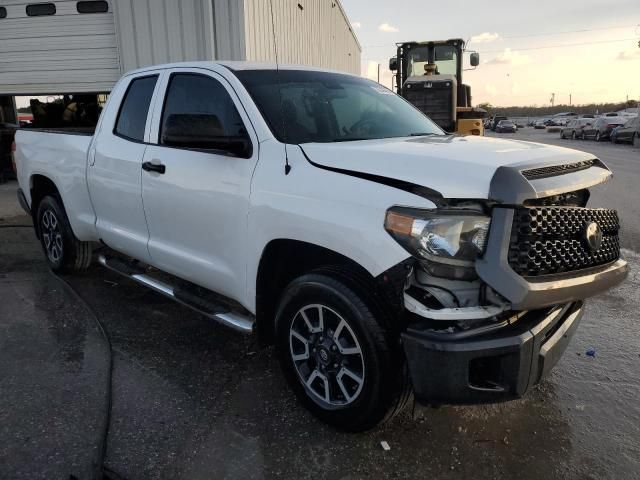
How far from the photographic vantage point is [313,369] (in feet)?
9.82

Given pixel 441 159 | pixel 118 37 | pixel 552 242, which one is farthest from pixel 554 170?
pixel 118 37

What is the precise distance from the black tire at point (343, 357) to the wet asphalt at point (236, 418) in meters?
0.15

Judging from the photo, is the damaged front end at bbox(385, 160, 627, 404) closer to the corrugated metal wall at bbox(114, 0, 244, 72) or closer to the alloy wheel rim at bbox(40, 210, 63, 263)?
the alloy wheel rim at bbox(40, 210, 63, 263)

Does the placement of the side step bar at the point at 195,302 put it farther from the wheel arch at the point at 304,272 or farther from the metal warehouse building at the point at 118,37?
the metal warehouse building at the point at 118,37

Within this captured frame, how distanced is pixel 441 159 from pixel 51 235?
4649mm

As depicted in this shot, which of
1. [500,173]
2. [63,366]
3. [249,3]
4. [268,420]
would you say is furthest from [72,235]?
[249,3]

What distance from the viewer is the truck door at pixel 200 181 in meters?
3.19

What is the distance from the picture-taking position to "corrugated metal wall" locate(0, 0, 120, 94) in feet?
32.2

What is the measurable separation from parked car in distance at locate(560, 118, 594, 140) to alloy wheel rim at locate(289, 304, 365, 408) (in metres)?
34.4

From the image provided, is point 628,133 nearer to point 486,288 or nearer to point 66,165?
point 66,165

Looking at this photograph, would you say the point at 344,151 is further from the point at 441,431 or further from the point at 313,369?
the point at 441,431

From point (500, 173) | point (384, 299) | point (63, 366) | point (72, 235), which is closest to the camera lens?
point (500, 173)

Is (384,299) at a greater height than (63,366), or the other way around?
(384,299)

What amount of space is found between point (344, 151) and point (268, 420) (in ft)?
5.02
